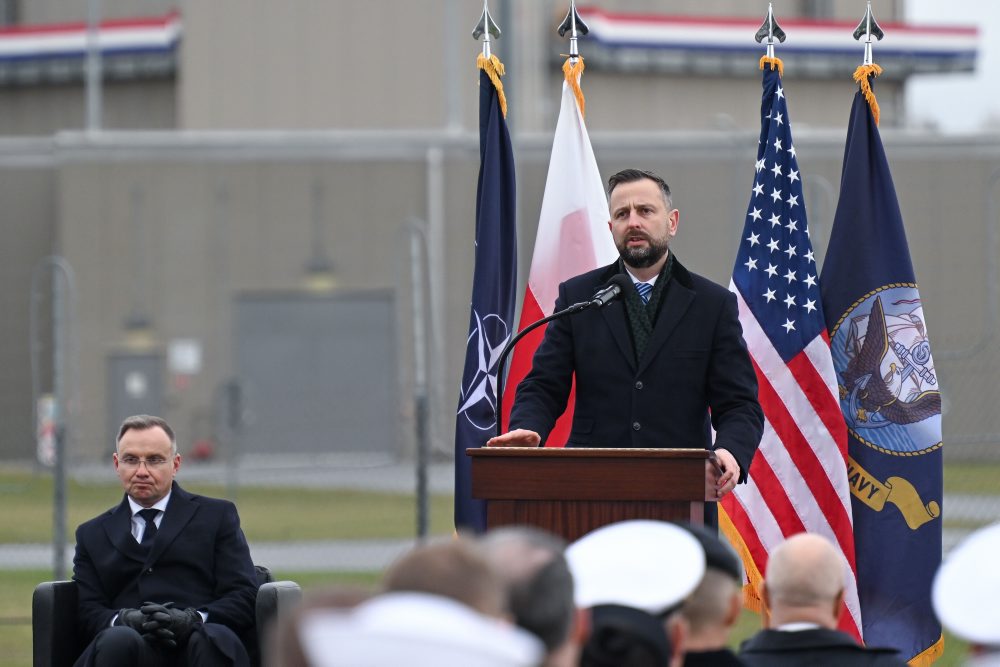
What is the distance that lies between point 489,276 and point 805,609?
3.75 meters

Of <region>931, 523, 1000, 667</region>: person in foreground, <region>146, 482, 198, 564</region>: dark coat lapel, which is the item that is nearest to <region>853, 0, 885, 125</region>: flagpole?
<region>146, 482, 198, 564</region>: dark coat lapel

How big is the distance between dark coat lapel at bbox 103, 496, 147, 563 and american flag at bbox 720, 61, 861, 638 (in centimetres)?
237

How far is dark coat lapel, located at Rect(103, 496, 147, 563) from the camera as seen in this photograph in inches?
238

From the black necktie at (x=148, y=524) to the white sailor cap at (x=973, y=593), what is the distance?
368cm

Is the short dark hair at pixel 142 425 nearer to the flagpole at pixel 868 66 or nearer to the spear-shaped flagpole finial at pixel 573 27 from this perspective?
the spear-shaped flagpole finial at pixel 573 27

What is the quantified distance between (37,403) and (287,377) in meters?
6.88

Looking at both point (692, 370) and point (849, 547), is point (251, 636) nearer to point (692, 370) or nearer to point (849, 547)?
point (692, 370)

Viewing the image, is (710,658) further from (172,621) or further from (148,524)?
(148,524)

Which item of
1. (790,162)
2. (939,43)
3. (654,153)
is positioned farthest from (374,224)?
(790,162)

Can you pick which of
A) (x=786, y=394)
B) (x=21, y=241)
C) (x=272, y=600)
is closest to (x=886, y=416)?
(x=786, y=394)

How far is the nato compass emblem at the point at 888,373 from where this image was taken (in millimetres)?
6770

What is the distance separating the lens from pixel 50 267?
96.6ft

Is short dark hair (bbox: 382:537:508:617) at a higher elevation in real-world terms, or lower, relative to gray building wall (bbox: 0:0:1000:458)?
lower

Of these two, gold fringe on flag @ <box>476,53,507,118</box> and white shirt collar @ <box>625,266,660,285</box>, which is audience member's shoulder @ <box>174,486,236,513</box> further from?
gold fringe on flag @ <box>476,53,507,118</box>
